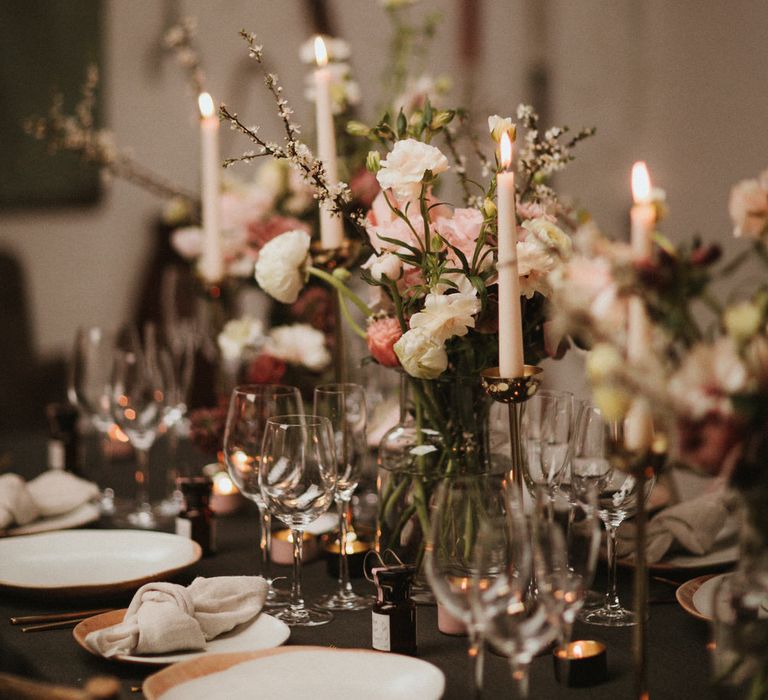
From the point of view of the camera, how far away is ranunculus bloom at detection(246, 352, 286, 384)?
1.93 metres

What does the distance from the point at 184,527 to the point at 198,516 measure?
0.03 metres

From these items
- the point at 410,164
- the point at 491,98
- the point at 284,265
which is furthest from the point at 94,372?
the point at 491,98

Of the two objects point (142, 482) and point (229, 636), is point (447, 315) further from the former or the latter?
point (142, 482)

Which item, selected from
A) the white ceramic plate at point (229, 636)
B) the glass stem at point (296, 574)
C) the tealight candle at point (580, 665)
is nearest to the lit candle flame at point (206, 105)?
the glass stem at point (296, 574)

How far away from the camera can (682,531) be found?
152 cm

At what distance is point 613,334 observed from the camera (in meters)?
0.96

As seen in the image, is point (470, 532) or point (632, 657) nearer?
point (470, 532)

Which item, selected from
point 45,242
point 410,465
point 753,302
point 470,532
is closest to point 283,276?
point 410,465

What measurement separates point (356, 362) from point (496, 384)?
104cm

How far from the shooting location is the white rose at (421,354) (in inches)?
51.2

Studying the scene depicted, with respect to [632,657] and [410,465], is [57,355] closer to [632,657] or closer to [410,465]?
[410,465]

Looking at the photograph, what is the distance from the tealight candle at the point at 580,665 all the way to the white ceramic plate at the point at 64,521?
88 cm

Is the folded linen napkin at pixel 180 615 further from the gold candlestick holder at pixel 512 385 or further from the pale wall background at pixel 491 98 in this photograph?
the pale wall background at pixel 491 98

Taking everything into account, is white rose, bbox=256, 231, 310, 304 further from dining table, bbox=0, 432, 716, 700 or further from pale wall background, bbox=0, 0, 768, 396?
pale wall background, bbox=0, 0, 768, 396
